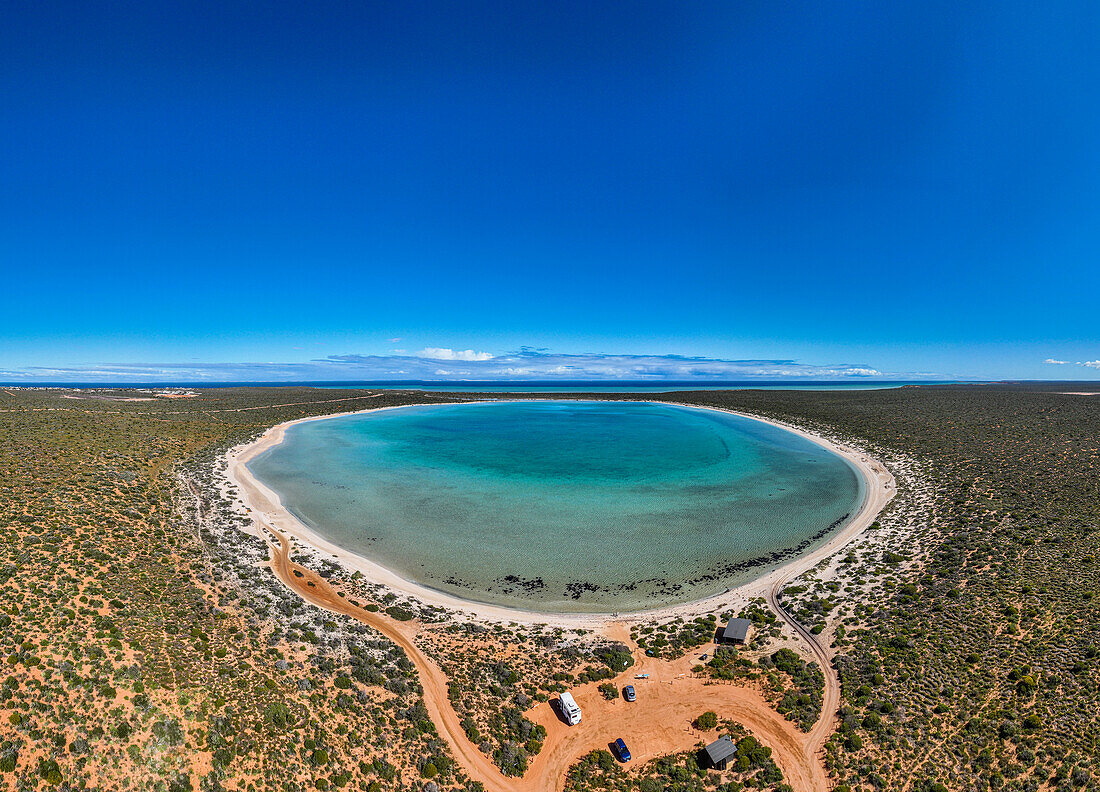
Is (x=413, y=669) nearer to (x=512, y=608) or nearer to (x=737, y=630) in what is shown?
(x=512, y=608)

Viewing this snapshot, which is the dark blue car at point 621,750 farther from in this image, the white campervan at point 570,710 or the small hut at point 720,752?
the small hut at point 720,752

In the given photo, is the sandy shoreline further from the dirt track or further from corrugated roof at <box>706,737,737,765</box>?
corrugated roof at <box>706,737,737,765</box>

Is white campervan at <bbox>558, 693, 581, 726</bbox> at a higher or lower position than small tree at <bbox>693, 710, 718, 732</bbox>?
higher

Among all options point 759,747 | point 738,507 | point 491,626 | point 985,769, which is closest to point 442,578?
point 491,626

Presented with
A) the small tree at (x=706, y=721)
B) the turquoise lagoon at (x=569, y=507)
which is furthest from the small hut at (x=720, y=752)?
the turquoise lagoon at (x=569, y=507)

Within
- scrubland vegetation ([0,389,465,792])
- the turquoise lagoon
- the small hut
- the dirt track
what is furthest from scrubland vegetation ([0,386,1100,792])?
the turquoise lagoon

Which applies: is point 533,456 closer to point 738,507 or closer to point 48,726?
point 738,507
